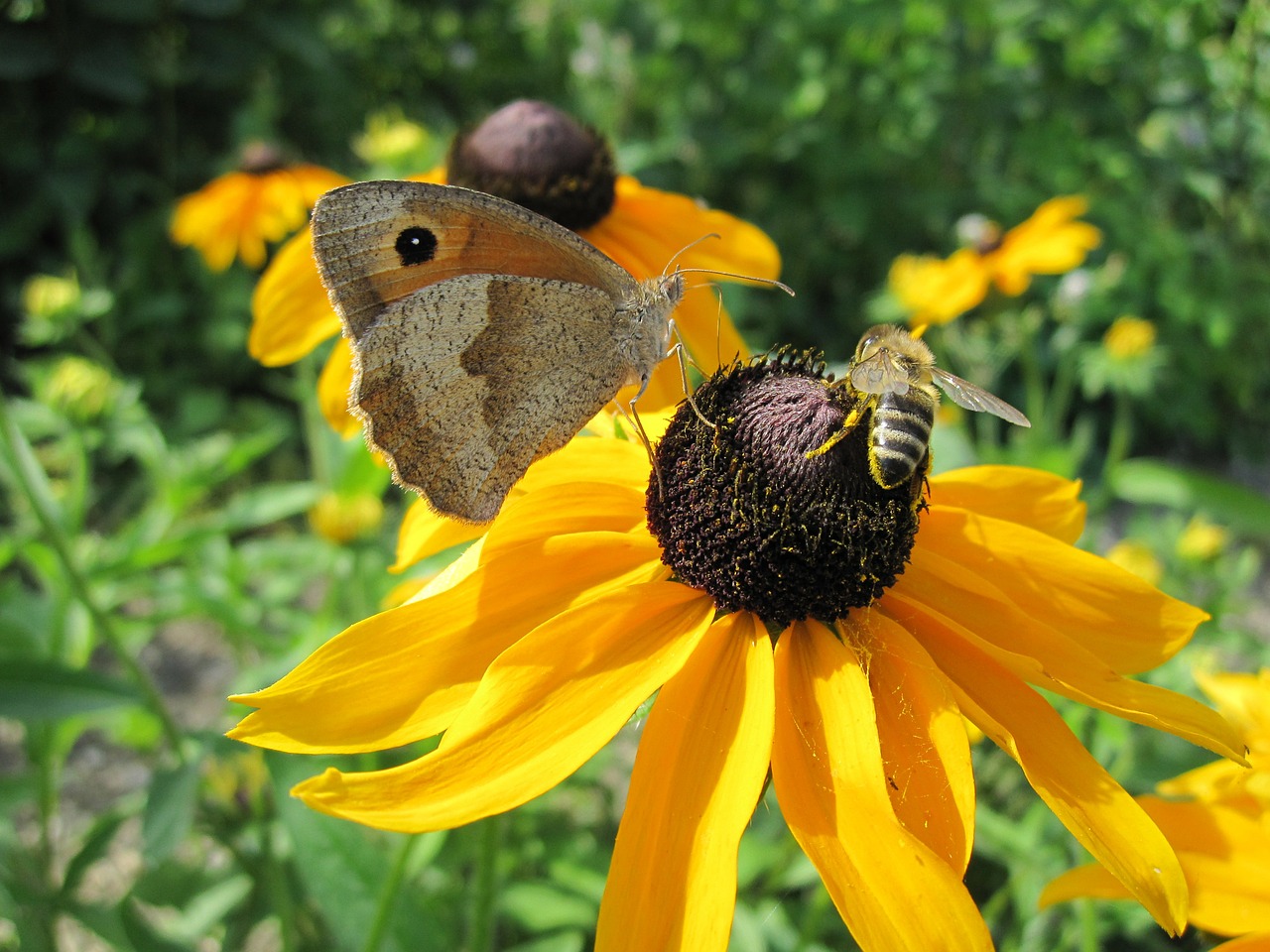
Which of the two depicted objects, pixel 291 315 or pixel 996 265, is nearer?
pixel 291 315

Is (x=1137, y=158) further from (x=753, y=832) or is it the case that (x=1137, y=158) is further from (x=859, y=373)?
(x=859, y=373)

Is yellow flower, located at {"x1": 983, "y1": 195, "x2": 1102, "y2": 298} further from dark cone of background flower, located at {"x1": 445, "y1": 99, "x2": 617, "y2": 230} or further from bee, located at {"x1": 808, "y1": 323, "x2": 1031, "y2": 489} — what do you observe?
bee, located at {"x1": 808, "y1": 323, "x2": 1031, "y2": 489}

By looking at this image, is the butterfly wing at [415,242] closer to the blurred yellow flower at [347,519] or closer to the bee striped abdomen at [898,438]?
the bee striped abdomen at [898,438]

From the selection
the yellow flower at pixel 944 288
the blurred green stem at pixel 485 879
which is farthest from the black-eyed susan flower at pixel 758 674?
the yellow flower at pixel 944 288

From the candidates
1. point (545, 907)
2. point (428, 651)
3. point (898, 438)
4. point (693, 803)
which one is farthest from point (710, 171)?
point (693, 803)

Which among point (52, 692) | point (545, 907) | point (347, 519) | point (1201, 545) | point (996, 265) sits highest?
point (52, 692)

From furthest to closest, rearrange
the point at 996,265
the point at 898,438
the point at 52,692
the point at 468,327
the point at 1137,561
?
the point at 996,265 < the point at 1137,561 < the point at 52,692 < the point at 468,327 < the point at 898,438

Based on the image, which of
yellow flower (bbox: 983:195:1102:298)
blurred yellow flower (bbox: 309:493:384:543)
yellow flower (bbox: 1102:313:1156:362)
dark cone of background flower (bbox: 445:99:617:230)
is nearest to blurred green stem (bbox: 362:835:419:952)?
blurred yellow flower (bbox: 309:493:384:543)

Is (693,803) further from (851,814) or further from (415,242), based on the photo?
(415,242)

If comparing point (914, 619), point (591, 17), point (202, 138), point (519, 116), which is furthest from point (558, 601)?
point (202, 138)
